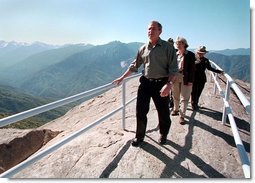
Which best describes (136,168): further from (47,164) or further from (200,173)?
(47,164)

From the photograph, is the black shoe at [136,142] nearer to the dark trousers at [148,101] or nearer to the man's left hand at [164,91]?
the dark trousers at [148,101]

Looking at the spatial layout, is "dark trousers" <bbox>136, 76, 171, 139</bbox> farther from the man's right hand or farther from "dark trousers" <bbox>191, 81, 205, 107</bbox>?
"dark trousers" <bbox>191, 81, 205, 107</bbox>

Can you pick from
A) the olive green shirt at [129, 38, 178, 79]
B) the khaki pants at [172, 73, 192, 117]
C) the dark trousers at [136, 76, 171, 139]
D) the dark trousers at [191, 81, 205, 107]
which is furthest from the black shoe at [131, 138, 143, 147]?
the dark trousers at [191, 81, 205, 107]

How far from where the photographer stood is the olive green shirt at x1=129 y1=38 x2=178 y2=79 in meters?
4.73

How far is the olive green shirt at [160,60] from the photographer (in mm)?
4734

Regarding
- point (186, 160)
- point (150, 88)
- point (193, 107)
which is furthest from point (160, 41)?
point (193, 107)

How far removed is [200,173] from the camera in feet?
14.6

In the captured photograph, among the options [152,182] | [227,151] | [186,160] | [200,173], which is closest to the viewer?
[152,182]

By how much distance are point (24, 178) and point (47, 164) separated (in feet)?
2.03

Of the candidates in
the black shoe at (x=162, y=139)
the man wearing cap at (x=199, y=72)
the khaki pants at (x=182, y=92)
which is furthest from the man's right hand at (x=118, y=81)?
the man wearing cap at (x=199, y=72)

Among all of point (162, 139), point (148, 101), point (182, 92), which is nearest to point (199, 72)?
point (182, 92)

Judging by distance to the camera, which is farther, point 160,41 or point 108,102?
point 108,102

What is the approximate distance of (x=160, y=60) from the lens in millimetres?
4762

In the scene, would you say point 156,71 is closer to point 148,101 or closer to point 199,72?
point 148,101
